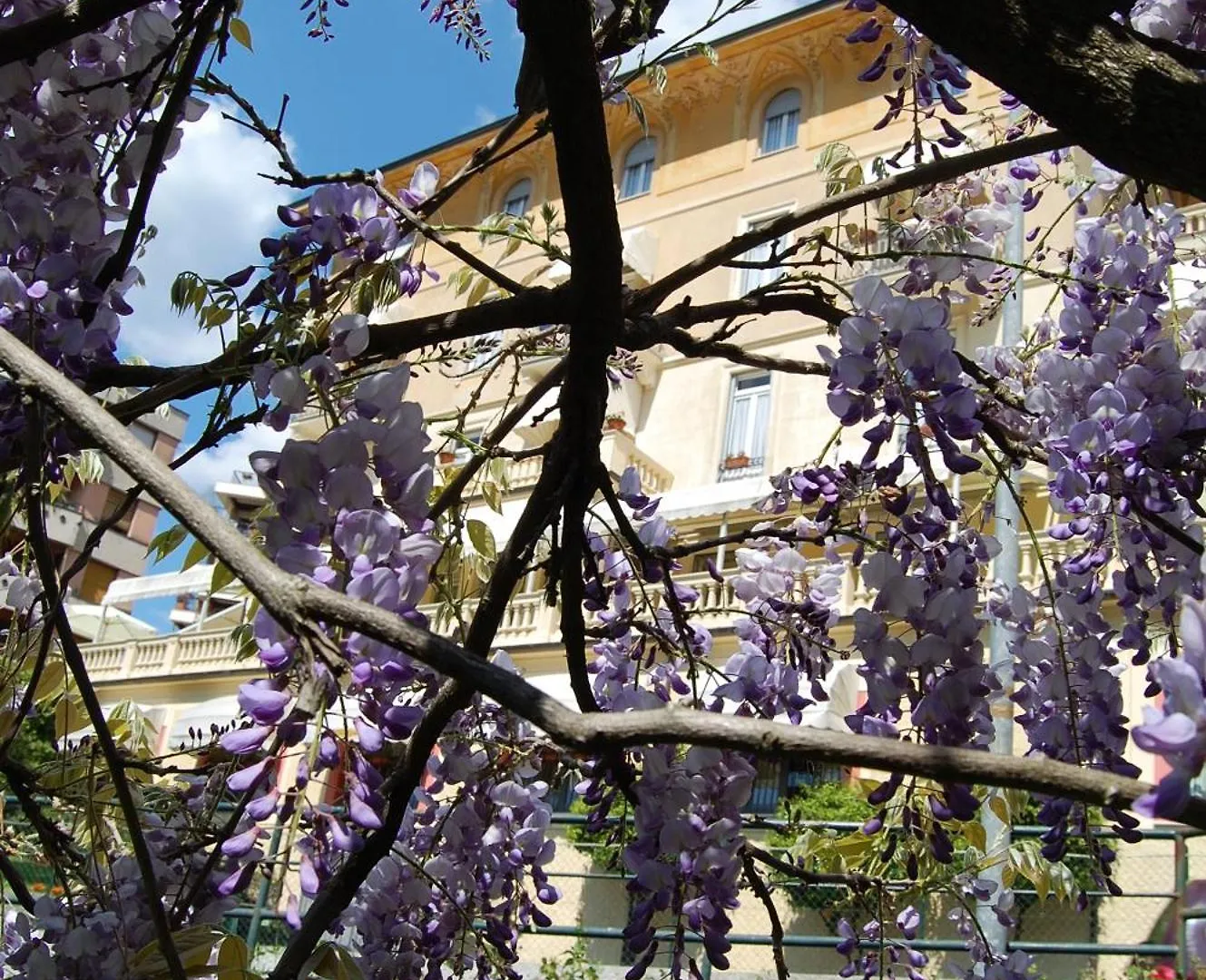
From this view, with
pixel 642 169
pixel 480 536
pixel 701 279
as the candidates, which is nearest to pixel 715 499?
pixel 701 279

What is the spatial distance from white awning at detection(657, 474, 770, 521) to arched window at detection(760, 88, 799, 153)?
5179mm

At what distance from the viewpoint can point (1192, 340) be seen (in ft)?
5.64

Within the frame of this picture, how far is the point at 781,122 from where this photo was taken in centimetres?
1752

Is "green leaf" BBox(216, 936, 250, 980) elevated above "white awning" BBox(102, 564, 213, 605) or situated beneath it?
situated beneath

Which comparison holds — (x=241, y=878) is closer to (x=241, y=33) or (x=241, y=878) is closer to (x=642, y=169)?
(x=241, y=33)

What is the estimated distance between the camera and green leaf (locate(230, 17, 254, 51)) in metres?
2.05

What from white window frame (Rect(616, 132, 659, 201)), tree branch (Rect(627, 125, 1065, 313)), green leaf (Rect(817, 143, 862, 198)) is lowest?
tree branch (Rect(627, 125, 1065, 313))

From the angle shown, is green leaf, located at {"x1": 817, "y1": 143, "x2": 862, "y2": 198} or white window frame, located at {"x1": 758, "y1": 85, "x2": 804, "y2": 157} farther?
white window frame, located at {"x1": 758, "y1": 85, "x2": 804, "y2": 157}

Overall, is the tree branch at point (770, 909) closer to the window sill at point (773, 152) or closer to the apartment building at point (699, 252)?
the apartment building at point (699, 252)

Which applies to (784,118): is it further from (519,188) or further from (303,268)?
(303,268)

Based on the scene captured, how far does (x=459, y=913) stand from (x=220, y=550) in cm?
124

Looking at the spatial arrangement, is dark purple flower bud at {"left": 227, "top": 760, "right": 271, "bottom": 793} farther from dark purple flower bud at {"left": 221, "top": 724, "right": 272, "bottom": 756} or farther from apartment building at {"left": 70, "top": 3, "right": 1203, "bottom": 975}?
apartment building at {"left": 70, "top": 3, "right": 1203, "bottom": 975}

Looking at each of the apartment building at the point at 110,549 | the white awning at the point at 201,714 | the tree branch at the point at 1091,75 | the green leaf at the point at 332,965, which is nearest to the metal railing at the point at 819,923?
the green leaf at the point at 332,965

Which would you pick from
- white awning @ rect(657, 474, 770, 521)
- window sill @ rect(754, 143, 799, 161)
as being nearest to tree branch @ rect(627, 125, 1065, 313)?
white awning @ rect(657, 474, 770, 521)
